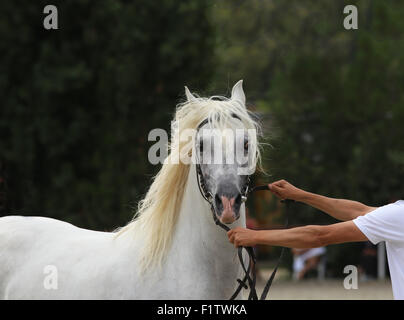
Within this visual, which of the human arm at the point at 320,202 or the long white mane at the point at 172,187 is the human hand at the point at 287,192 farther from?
the long white mane at the point at 172,187

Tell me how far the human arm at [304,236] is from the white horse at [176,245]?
5.3 inches

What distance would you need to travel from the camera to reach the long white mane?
4.04m

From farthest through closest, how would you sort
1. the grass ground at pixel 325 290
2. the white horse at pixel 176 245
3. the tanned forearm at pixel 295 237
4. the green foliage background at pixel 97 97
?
the grass ground at pixel 325 290, the green foliage background at pixel 97 97, the white horse at pixel 176 245, the tanned forearm at pixel 295 237

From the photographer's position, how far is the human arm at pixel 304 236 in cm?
367

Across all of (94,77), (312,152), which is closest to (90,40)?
(94,77)

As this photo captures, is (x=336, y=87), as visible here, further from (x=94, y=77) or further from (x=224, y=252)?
(x=224, y=252)

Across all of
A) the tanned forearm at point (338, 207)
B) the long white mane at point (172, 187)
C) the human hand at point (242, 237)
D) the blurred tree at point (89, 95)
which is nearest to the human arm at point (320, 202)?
the tanned forearm at point (338, 207)

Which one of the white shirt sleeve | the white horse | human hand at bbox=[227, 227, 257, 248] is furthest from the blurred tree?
the white shirt sleeve

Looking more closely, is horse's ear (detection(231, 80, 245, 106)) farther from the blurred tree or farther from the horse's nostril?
the blurred tree

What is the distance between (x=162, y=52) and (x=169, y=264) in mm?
7924

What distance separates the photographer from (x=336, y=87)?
15.8 m

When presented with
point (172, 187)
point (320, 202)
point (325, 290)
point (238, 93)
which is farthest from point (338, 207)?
point (325, 290)

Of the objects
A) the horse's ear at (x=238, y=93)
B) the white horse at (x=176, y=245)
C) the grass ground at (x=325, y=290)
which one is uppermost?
the horse's ear at (x=238, y=93)

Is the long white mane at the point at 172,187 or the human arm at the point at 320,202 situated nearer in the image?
the long white mane at the point at 172,187
